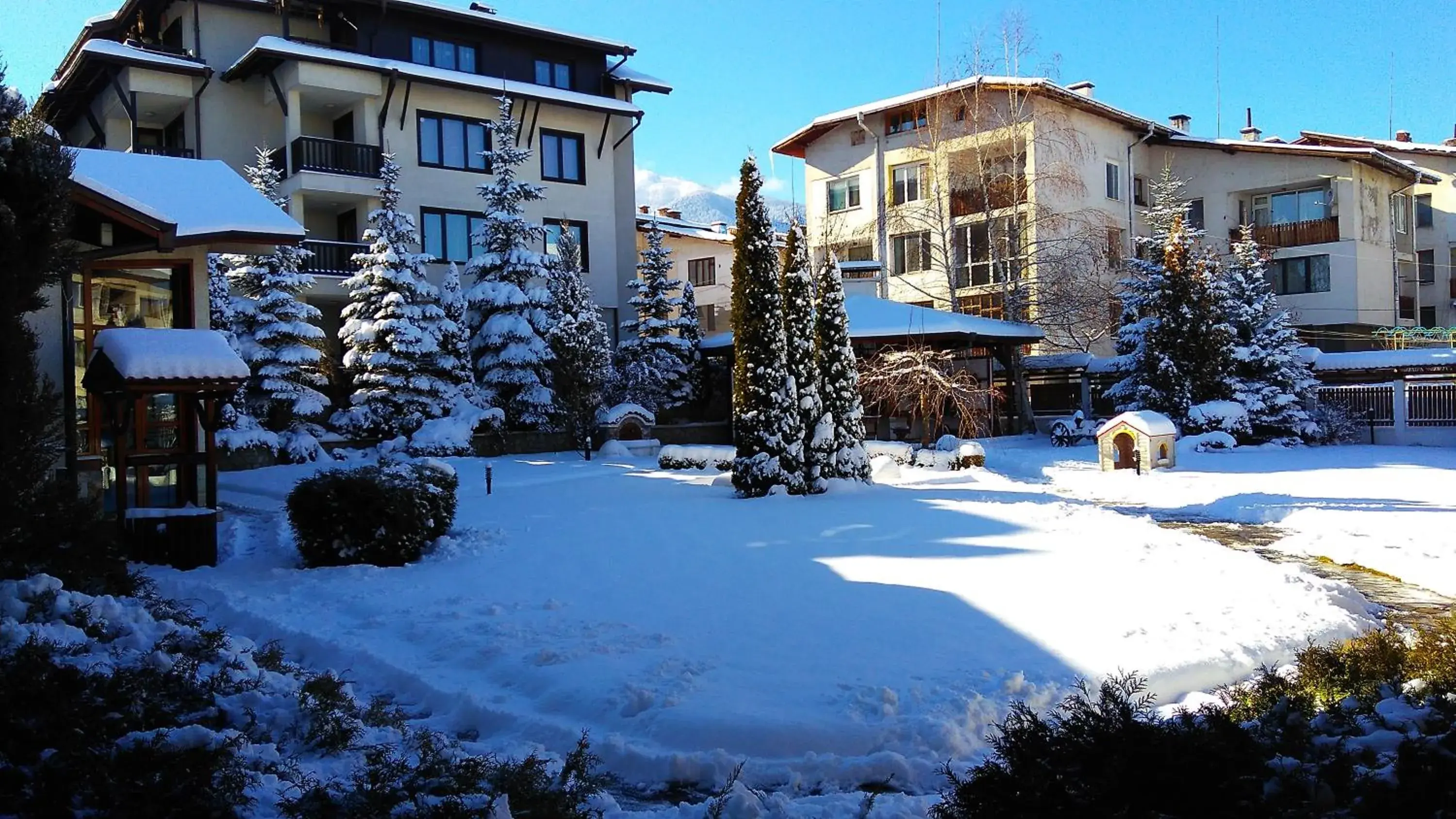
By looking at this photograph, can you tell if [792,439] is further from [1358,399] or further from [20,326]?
[1358,399]

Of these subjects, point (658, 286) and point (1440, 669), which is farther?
point (658, 286)

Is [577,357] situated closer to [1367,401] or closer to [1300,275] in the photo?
[1367,401]

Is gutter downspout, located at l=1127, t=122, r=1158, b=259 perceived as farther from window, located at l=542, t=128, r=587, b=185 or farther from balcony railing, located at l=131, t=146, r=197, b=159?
balcony railing, located at l=131, t=146, r=197, b=159

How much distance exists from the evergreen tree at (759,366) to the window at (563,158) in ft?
57.7

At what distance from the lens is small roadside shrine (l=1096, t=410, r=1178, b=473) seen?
71.5 feet

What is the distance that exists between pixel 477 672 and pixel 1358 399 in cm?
2719

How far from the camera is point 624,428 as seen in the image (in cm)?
2647

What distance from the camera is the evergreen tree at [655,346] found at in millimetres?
30688

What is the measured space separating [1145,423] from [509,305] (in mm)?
15615

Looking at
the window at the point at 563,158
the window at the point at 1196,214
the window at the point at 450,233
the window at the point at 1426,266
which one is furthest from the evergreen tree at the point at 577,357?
the window at the point at 1426,266

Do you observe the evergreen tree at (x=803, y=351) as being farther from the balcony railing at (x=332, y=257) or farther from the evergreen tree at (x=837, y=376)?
the balcony railing at (x=332, y=257)

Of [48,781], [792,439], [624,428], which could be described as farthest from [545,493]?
[48,781]

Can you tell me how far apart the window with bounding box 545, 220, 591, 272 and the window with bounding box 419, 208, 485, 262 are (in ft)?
7.20

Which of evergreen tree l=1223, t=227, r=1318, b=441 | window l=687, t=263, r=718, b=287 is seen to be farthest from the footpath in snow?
window l=687, t=263, r=718, b=287
